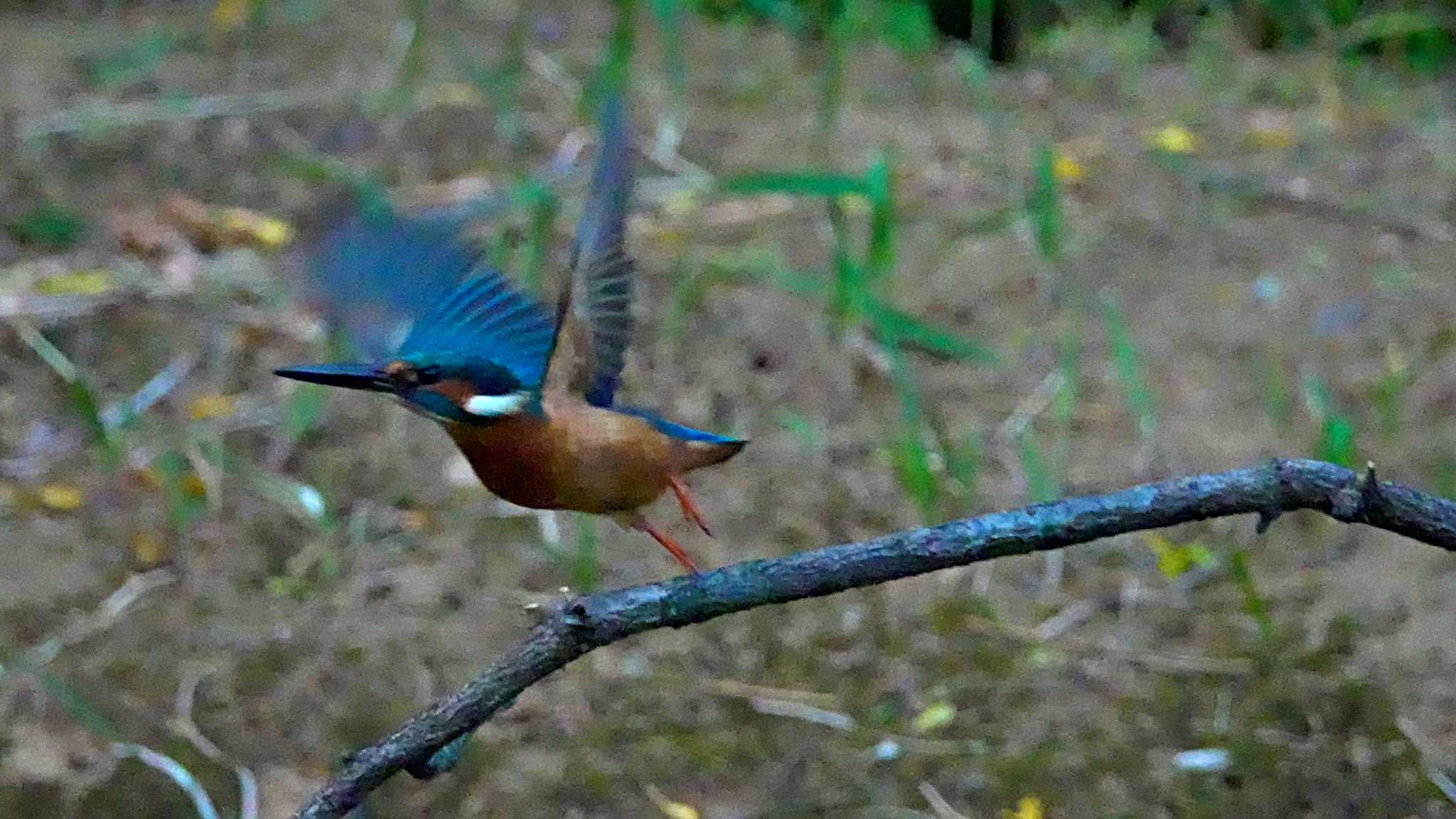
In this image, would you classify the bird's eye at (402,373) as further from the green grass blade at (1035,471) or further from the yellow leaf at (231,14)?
the yellow leaf at (231,14)

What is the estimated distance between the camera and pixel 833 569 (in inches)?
52.9

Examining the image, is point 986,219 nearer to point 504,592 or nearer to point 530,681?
point 504,592

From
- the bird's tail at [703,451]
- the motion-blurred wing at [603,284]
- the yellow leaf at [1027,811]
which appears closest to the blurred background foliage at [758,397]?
the yellow leaf at [1027,811]

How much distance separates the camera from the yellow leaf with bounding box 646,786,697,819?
1.96 metres

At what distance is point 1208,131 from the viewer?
377 cm

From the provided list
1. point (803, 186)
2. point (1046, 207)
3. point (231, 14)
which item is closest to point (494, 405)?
point (803, 186)

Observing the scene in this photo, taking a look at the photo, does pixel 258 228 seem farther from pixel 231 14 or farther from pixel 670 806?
pixel 670 806

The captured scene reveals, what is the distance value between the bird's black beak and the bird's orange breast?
82 millimetres

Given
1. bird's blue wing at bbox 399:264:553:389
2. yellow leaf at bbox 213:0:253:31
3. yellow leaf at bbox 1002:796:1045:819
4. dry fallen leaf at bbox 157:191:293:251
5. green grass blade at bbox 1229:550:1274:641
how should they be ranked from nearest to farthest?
bird's blue wing at bbox 399:264:553:389 < yellow leaf at bbox 1002:796:1045:819 < green grass blade at bbox 1229:550:1274:641 < dry fallen leaf at bbox 157:191:293:251 < yellow leaf at bbox 213:0:253:31

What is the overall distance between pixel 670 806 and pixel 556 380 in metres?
0.68

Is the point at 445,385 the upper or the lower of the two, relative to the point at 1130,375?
upper

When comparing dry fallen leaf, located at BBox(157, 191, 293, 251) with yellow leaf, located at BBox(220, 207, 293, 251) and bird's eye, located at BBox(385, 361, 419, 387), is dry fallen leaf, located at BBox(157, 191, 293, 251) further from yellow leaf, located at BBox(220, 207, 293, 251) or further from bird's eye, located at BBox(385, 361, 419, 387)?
bird's eye, located at BBox(385, 361, 419, 387)

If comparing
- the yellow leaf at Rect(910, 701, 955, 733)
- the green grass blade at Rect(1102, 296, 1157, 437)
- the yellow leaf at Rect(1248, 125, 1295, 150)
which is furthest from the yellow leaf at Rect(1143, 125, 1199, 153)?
the yellow leaf at Rect(910, 701, 955, 733)

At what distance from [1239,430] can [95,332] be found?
199cm
